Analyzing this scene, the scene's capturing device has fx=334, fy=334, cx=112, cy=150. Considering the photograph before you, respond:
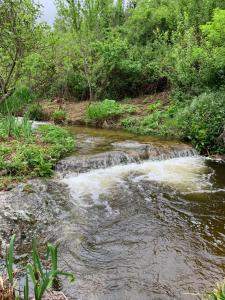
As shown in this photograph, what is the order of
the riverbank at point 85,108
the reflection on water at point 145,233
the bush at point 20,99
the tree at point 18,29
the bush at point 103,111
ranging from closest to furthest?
1. the reflection on water at point 145,233
2. the tree at point 18,29
3. the bush at point 103,111
4. the riverbank at point 85,108
5. the bush at point 20,99

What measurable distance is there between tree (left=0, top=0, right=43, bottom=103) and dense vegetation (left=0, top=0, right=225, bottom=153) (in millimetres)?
25

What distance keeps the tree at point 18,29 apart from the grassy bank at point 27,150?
3.70ft

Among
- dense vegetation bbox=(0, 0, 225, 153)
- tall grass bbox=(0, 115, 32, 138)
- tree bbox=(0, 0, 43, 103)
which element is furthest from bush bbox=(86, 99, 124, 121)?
tree bbox=(0, 0, 43, 103)

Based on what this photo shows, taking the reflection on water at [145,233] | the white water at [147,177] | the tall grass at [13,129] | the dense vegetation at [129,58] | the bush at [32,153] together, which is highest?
the dense vegetation at [129,58]

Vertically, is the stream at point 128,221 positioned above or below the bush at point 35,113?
below

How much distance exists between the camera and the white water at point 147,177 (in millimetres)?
7508

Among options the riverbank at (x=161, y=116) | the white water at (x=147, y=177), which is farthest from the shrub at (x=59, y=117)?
the white water at (x=147, y=177)

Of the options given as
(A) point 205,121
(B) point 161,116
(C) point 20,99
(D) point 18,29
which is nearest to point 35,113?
(C) point 20,99

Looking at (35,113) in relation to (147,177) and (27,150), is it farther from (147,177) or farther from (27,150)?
(147,177)

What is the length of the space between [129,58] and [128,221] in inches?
491

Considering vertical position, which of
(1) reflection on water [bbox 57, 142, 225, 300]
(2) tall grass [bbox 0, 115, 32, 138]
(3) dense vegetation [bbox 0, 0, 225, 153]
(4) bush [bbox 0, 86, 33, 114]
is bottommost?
(1) reflection on water [bbox 57, 142, 225, 300]

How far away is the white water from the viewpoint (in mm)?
7508

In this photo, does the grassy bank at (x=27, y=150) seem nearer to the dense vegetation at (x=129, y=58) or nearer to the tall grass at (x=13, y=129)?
the tall grass at (x=13, y=129)

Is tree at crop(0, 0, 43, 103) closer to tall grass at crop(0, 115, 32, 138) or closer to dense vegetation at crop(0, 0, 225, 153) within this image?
dense vegetation at crop(0, 0, 225, 153)
